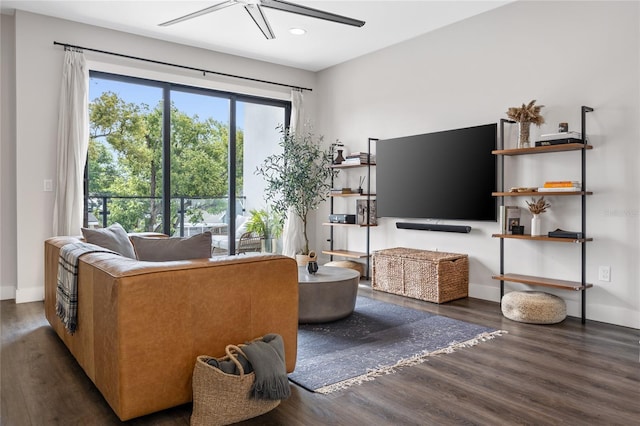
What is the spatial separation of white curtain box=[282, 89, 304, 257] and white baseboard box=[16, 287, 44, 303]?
2884 millimetres

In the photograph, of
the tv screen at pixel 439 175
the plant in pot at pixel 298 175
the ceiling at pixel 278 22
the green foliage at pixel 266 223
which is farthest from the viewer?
the green foliage at pixel 266 223

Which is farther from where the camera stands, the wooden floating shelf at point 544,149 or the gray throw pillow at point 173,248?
the wooden floating shelf at point 544,149

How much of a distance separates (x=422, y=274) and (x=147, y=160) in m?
3.27

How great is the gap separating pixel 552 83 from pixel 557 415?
2.92m

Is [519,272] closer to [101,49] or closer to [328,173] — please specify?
[328,173]

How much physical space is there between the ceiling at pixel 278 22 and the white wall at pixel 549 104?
32 cm

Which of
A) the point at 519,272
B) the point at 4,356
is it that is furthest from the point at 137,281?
the point at 519,272

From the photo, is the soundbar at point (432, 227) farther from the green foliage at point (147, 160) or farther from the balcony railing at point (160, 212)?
the green foliage at point (147, 160)

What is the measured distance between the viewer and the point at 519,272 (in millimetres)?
4203

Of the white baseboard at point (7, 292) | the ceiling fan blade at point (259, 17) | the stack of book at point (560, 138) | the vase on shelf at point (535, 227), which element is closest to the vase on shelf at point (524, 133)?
the stack of book at point (560, 138)

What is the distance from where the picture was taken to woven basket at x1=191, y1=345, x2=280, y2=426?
6.22ft

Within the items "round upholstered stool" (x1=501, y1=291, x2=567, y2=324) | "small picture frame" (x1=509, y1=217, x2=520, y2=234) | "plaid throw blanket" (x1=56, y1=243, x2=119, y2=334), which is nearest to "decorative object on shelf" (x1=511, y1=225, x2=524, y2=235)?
"small picture frame" (x1=509, y1=217, x2=520, y2=234)

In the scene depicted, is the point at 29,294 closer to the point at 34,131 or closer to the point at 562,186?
the point at 34,131

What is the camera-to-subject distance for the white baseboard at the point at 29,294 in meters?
4.34
